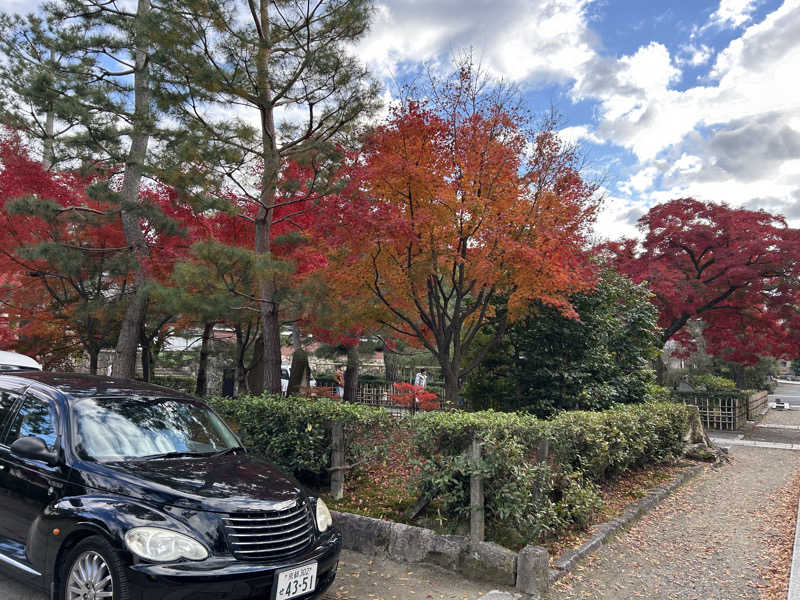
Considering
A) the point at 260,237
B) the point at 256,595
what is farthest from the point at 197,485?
the point at 260,237

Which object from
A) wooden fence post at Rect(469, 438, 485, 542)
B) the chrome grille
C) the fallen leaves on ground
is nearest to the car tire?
the chrome grille

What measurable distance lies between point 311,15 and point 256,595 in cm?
852

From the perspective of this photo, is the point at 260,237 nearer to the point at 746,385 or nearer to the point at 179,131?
the point at 179,131

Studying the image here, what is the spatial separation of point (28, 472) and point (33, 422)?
45 centimetres

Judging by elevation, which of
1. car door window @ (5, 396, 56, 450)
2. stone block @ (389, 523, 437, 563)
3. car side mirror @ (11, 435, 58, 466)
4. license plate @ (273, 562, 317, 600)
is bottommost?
stone block @ (389, 523, 437, 563)

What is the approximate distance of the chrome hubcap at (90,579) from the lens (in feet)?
10.6

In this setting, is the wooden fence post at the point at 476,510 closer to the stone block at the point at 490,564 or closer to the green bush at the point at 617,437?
the stone block at the point at 490,564

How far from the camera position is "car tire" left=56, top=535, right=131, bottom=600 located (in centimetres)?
313

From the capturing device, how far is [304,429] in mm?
6418

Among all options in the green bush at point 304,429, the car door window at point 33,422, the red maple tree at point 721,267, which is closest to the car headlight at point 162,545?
the car door window at point 33,422

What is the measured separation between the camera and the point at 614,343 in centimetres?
1135

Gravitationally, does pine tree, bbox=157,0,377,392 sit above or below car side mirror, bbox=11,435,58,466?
above

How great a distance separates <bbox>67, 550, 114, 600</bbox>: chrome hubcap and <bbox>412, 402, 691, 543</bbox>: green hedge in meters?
2.79

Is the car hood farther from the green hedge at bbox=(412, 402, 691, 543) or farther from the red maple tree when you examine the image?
the red maple tree
